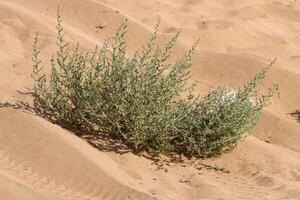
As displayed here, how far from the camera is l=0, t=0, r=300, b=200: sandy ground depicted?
4.04 metres

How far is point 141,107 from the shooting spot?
15.1 ft

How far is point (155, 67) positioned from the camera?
476 centimetres

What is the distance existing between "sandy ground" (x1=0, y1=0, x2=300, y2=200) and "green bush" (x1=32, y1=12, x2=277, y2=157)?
204 millimetres

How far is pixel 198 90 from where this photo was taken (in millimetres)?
6723

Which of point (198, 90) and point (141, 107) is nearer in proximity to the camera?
point (141, 107)

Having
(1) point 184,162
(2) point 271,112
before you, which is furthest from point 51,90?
(2) point 271,112

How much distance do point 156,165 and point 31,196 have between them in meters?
1.37

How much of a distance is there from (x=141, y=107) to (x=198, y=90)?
→ 7.18 ft

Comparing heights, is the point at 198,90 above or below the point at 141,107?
below

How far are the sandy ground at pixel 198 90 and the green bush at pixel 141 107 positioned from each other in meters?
0.20

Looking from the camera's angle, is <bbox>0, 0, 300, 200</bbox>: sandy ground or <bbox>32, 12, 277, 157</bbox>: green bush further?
<bbox>32, 12, 277, 157</bbox>: green bush

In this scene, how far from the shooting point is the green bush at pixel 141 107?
4707 mm

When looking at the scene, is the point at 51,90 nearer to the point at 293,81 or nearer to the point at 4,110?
the point at 4,110

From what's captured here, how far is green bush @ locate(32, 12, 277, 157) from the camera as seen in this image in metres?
4.71
